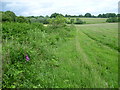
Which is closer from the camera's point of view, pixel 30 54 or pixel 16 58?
pixel 16 58

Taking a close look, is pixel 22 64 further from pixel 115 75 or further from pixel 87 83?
pixel 115 75

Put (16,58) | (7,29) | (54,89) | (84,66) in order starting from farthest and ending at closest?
(7,29)
(84,66)
(16,58)
(54,89)

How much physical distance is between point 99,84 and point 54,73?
1.19 meters

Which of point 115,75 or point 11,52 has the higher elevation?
point 11,52

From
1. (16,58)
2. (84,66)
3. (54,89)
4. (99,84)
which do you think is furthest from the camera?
(84,66)

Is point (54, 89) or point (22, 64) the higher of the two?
point (22, 64)

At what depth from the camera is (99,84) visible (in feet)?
7.86

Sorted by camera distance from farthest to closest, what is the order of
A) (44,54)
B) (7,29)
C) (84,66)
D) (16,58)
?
(7,29), (44,54), (84,66), (16,58)

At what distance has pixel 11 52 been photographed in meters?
3.16

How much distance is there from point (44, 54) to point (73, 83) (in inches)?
78.8

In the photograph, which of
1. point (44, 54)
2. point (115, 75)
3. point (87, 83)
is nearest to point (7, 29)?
point (44, 54)

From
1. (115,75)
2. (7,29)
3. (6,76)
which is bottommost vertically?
(115,75)

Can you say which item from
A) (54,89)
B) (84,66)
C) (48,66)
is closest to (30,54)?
(48,66)

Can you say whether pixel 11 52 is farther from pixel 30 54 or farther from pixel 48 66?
pixel 48 66
